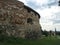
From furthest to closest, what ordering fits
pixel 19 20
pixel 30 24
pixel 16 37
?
pixel 30 24
pixel 19 20
pixel 16 37

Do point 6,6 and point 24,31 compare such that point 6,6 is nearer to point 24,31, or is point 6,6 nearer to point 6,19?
point 6,19

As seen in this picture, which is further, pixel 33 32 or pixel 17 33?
pixel 33 32

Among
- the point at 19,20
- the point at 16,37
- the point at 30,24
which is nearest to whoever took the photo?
the point at 16,37

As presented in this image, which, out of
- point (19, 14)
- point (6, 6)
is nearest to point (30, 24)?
point (19, 14)

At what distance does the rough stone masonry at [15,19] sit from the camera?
51.0ft

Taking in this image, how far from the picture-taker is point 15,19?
16.1 m

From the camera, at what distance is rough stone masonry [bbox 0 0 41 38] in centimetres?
1555

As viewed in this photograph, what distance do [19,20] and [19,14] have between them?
480mm

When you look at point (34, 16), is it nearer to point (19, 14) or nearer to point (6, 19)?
point (19, 14)

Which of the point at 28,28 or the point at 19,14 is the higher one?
the point at 19,14

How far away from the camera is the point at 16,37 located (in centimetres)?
1534

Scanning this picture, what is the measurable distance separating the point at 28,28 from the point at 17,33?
1.41 meters

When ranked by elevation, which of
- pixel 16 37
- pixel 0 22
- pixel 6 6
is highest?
pixel 6 6

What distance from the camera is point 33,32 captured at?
1777 cm
